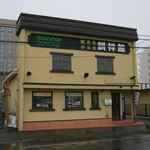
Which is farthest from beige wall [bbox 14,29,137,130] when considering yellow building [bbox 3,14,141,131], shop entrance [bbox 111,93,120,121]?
shop entrance [bbox 111,93,120,121]

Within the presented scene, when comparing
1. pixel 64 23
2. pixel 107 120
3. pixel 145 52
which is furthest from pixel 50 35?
pixel 145 52

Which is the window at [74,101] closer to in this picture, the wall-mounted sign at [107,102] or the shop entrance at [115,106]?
the wall-mounted sign at [107,102]

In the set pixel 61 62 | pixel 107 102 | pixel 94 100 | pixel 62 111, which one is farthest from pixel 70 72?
pixel 107 102

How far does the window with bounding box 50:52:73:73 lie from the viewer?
18266 mm

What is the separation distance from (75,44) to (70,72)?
2329 mm

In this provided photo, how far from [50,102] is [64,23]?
→ 6.12m

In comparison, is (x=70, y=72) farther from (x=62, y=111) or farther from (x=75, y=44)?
(x=62, y=111)

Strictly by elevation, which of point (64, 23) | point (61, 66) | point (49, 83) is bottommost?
point (49, 83)

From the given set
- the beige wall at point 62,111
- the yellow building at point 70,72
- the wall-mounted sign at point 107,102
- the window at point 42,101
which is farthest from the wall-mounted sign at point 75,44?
the wall-mounted sign at point 107,102

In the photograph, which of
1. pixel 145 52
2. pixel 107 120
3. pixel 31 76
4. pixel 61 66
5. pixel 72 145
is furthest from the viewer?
pixel 145 52

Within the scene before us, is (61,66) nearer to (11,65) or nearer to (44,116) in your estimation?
(44,116)

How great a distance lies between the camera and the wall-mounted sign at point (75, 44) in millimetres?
17891

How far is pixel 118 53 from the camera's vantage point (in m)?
20.8

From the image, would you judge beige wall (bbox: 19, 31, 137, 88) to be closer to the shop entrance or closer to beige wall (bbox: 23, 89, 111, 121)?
beige wall (bbox: 23, 89, 111, 121)
